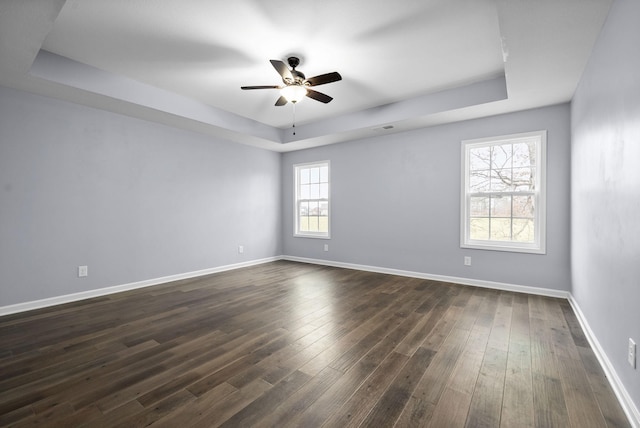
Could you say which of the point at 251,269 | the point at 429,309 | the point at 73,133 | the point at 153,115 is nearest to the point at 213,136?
the point at 153,115

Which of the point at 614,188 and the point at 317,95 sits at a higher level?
the point at 317,95

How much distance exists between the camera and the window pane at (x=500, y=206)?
3.96 metres

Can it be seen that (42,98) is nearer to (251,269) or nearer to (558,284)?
(251,269)

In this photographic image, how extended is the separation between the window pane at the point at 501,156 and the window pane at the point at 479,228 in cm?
79

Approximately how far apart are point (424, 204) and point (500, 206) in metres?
1.04

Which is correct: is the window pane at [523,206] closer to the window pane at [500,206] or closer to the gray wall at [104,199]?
the window pane at [500,206]

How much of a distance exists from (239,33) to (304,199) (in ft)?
12.9

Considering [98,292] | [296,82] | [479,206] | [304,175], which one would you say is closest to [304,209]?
[304,175]

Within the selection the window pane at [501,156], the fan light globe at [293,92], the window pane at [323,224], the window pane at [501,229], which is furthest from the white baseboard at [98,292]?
the window pane at [501,156]

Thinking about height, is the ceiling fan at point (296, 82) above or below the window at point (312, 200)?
above

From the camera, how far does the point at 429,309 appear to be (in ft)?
10.4

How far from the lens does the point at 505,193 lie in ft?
13.0

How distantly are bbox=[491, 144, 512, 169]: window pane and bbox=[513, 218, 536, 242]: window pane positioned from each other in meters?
0.79

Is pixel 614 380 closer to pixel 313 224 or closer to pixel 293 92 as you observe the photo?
pixel 293 92
